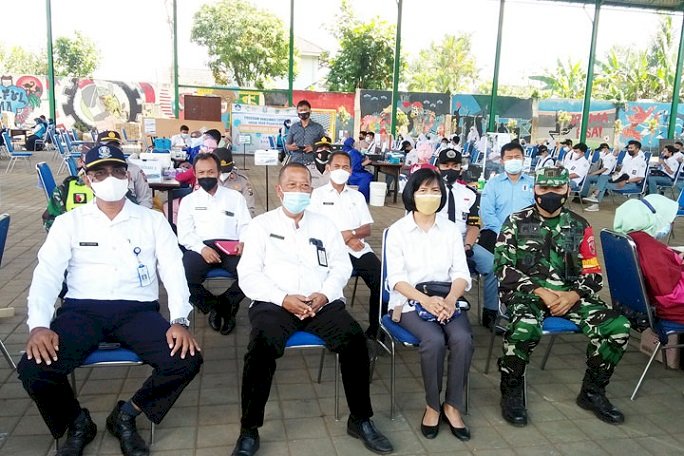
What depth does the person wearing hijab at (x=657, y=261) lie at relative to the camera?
3.31 m

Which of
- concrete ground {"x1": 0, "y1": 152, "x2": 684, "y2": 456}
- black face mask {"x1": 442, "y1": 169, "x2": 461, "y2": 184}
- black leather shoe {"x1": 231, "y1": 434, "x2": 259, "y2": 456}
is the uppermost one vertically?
black face mask {"x1": 442, "y1": 169, "x2": 461, "y2": 184}


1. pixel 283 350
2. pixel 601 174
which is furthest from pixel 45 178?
pixel 601 174

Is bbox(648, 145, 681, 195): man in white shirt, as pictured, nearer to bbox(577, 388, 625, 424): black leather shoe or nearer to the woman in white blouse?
bbox(577, 388, 625, 424): black leather shoe

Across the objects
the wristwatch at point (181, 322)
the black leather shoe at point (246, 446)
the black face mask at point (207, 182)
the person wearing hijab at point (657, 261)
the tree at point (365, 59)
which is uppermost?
the tree at point (365, 59)

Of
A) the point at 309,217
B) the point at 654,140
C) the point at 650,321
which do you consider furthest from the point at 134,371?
the point at 654,140

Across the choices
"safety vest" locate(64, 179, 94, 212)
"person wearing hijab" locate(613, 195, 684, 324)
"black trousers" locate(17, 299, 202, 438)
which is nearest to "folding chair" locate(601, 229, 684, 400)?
"person wearing hijab" locate(613, 195, 684, 324)

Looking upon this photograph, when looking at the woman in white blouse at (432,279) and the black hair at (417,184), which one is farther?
the black hair at (417,184)

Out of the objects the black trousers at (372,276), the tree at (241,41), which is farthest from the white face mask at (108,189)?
the tree at (241,41)

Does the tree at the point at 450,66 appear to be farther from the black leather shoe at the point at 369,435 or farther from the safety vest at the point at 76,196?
the black leather shoe at the point at 369,435

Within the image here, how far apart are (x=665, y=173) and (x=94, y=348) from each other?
1325cm

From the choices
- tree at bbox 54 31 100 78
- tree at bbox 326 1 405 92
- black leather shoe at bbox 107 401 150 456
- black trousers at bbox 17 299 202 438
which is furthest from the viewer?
tree at bbox 54 31 100 78

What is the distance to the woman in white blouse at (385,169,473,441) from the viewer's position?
2977mm

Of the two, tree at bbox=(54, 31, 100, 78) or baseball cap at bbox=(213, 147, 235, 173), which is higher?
tree at bbox=(54, 31, 100, 78)

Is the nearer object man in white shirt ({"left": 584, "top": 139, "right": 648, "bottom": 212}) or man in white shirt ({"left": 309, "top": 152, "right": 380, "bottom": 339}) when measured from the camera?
man in white shirt ({"left": 309, "top": 152, "right": 380, "bottom": 339})
